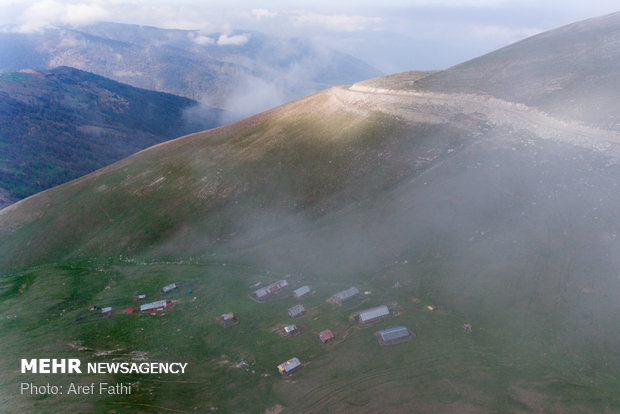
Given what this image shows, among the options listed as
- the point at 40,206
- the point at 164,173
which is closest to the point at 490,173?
the point at 164,173

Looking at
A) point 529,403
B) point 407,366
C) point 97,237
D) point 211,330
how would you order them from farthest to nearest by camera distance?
point 97,237 → point 211,330 → point 407,366 → point 529,403

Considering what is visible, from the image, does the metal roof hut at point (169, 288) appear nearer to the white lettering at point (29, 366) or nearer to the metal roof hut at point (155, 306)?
the metal roof hut at point (155, 306)

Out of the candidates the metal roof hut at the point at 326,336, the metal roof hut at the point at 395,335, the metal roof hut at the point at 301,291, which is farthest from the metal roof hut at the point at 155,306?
the metal roof hut at the point at 395,335

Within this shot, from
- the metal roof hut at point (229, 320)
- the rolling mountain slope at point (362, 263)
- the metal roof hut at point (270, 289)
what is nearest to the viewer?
the rolling mountain slope at point (362, 263)

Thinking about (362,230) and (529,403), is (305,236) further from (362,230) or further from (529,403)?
(529,403)

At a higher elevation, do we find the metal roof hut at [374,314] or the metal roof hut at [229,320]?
the metal roof hut at [374,314]

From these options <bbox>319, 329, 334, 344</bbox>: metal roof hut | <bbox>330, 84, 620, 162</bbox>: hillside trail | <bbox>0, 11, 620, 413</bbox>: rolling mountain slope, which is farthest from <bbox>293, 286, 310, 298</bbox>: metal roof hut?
<bbox>330, 84, 620, 162</bbox>: hillside trail

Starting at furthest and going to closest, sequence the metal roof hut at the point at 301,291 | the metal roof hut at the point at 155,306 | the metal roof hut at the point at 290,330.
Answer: the metal roof hut at the point at 155,306, the metal roof hut at the point at 301,291, the metal roof hut at the point at 290,330

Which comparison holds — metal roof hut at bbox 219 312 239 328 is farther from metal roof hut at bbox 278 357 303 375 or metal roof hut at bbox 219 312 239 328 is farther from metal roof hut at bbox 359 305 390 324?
metal roof hut at bbox 359 305 390 324
